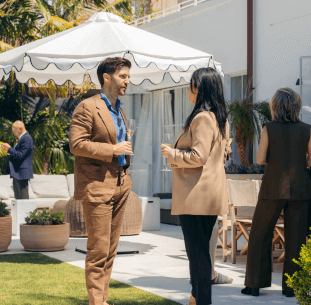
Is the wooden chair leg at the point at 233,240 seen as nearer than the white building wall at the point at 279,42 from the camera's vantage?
Yes

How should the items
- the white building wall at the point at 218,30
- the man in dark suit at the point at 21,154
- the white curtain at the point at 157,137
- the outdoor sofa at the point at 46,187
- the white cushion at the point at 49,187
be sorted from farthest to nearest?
1. the white curtain at the point at 157,137
2. the white cushion at the point at 49,187
3. the outdoor sofa at the point at 46,187
4. the white building wall at the point at 218,30
5. the man in dark suit at the point at 21,154

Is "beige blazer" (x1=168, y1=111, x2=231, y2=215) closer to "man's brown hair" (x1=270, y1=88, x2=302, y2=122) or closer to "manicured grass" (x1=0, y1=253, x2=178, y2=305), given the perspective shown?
"man's brown hair" (x1=270, y1=88, x2=302, y2=122)

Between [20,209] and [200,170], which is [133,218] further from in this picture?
[200,170]

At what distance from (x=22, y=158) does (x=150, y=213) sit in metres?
2.44

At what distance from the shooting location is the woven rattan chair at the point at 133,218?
911 centimetres

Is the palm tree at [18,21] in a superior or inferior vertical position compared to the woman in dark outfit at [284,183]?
superior

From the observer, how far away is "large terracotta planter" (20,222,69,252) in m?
7.38

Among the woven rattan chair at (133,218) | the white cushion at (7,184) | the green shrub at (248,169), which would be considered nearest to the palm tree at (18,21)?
the white cushion at (7,184)

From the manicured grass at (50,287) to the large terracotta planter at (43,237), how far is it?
62cm

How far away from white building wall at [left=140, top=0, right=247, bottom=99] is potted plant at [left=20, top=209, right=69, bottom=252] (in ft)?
15.7

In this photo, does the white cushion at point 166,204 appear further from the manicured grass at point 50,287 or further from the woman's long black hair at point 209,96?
the woman's long black hair at point 209,96

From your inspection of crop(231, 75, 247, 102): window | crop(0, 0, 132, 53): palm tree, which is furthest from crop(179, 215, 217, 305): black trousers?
crop(0, 0, 132, 53): palm tree

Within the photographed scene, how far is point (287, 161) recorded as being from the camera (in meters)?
4.70

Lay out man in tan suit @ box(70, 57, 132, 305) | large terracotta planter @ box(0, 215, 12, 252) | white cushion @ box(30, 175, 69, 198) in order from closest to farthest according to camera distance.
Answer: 1. man in tan suit @ box(70, 57, 132, 305)
2. large terracotta planter @ box(0, 215, 12, 252)
3. white cushion @ box(30, 175, 69, 198)
